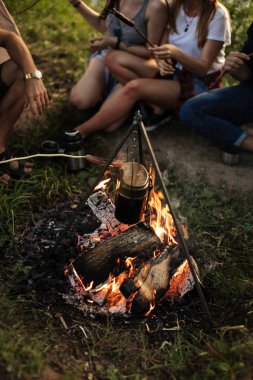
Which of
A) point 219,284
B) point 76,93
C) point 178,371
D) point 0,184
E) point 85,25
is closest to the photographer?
point 178,371

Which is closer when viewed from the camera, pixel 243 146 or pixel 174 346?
pixel 174 346

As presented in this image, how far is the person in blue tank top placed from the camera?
4.12 m

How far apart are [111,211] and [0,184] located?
127 cm

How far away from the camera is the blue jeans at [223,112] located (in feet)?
13.6

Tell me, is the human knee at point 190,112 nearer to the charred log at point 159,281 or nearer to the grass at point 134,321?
the grass at point 134,321

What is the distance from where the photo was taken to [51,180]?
12.8ft

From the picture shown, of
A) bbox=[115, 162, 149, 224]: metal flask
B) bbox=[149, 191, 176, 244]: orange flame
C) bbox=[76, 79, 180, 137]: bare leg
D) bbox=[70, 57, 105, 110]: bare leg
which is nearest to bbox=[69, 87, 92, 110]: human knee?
bbox=[70, 57, 105, 110]: bare leg

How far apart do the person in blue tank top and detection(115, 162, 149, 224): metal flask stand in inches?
80.2

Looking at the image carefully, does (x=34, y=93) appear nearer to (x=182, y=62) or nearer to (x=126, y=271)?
(x=182, y=62)

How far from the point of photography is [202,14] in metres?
3.95

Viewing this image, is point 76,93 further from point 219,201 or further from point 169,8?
point 219,201

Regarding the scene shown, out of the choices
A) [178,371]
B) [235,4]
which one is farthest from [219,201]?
[235,4]

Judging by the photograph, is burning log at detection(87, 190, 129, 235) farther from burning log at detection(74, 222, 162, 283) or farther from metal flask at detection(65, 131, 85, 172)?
metal flask at detection(65, 131, 85, 172)

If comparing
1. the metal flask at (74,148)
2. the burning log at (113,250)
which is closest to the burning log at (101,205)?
the burning log at (113,250)
